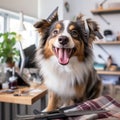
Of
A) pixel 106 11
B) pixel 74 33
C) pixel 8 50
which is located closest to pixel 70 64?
pixel 74 33

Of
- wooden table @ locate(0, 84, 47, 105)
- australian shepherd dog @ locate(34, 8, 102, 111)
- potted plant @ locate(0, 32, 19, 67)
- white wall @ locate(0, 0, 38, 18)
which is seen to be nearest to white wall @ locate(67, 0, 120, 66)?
white wall @ locate(0, 0, 38, 18)

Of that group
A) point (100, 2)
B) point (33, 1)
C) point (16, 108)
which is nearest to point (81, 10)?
point (100, 2)

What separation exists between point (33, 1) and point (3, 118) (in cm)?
167

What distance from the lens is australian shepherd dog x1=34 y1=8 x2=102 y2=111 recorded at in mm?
1188

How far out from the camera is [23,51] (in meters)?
2.21

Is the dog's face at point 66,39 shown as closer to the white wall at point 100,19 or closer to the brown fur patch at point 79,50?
the brown fur patch at point 79,50

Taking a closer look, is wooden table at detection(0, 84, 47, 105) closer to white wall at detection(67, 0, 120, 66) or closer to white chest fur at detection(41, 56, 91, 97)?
white chest fur at detection(41, 56, 91, 97)

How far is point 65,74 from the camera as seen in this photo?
122cm

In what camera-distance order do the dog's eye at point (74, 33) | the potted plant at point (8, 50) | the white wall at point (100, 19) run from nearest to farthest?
1. the dog's eye at point (74, 33)
2. the potted plant at point (8, 50)
3. the white wall at point (100, 19)

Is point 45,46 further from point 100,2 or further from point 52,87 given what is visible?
point 100,2

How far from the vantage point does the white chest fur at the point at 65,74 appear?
1.22 m

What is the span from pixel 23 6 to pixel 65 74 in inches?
71.5

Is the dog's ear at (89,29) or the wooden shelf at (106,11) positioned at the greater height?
the wooden shelf at (106,11)

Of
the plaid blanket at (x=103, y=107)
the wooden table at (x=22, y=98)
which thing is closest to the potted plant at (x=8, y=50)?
the wooden table at (x=22, y=98)
